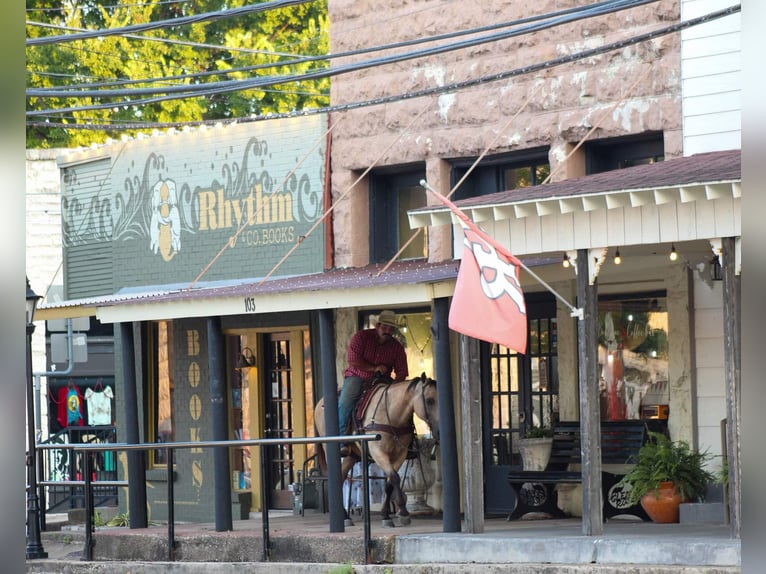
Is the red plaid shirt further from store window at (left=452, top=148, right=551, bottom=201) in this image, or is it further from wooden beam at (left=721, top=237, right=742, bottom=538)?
wooden beam at (left=721, top=237, right=742, bottom=538)

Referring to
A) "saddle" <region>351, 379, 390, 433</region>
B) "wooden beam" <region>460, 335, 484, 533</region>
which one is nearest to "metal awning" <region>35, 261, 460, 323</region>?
"wooden beam" <region>460, 335, 484, 533</region>

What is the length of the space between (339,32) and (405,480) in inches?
244

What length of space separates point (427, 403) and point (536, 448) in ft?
5.29

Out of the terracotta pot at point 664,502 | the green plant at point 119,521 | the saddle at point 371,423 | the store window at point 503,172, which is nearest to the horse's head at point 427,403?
the saddle at point 371,423

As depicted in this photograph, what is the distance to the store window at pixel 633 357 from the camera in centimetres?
1441

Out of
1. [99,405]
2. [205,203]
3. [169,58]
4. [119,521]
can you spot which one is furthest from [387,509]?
[169,58]

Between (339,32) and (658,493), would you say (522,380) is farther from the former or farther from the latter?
(339,32)

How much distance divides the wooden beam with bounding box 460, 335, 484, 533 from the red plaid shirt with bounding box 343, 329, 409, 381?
245cm

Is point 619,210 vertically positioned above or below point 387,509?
above

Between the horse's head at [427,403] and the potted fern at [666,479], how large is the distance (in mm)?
2199

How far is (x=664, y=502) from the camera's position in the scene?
13117 millimetres

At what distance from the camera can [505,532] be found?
1263 centimetres

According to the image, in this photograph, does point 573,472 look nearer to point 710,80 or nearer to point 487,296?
point 487,296
